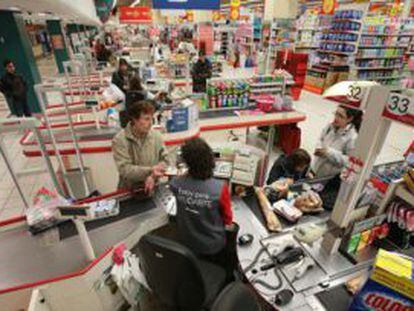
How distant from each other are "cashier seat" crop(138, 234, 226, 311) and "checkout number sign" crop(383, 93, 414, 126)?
3.98 feet

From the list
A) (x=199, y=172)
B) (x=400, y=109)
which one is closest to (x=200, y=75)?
(x=199, y=172)

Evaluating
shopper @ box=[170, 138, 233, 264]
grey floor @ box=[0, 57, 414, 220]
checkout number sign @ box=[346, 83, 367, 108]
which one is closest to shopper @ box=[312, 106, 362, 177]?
grey floor @ box=[0, 57, 414, 220]

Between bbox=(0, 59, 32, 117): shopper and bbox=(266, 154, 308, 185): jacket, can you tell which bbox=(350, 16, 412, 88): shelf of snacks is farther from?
bbox=(0, 59, 32, 117): shopper

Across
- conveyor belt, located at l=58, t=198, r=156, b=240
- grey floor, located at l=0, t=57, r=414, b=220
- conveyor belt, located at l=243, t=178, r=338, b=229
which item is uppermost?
conveyor belt, located at l=58, t=198, r=156, b=240

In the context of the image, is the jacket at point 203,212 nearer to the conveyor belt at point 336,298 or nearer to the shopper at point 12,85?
the conveyor belt at point 336,298

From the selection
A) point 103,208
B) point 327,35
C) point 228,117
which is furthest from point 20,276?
point 327,35

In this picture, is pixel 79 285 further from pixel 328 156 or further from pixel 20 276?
pixel 328 156

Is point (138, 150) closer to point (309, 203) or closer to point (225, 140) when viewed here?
point (309, 203)

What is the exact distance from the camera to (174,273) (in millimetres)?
1452

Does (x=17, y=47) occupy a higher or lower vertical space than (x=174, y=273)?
higher

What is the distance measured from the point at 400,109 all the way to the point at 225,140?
4.91 m

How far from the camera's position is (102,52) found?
10844mm

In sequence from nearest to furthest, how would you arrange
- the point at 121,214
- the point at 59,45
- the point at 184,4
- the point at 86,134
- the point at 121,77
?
1. the point at 121,214
2. the point at 86,134
3. the point at 184,4
4. the point at 121,77
5. the point at 59,45

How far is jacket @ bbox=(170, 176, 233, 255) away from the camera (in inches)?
70.4
